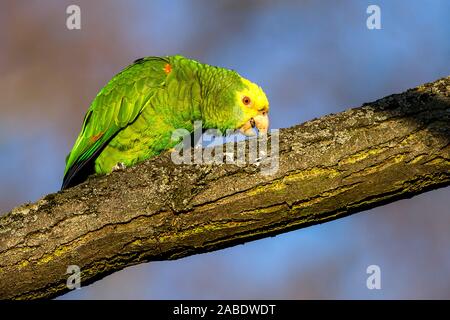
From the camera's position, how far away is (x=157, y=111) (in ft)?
20.4

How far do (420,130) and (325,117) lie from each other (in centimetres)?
67

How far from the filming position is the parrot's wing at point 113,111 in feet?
20.7

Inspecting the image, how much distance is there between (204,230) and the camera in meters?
3.55

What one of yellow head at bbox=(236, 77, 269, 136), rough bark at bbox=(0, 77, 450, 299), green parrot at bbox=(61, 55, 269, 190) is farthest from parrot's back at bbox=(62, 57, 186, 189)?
rough bark at bbox=(0, 77, 450, 299)

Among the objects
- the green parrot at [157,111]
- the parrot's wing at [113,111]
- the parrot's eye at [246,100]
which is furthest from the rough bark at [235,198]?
the parrot's eye at [246,100]

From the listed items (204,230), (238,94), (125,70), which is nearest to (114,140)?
(125,70)

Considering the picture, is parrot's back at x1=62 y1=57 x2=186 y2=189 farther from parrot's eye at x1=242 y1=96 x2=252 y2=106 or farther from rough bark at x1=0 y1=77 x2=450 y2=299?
rough bark at x1=0 y1=77 x2=450 y2=299

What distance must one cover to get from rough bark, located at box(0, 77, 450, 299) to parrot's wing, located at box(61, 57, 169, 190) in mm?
2556

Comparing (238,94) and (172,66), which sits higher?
(172,66)

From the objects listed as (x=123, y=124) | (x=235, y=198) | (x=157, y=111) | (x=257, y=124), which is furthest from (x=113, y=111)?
(x=235, y=198)

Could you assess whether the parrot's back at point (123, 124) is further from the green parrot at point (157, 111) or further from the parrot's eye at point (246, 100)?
the parrot's eye at point (246, 100)

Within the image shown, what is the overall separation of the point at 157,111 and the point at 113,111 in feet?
1.89

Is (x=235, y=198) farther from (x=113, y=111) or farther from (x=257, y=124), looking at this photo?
(x=113, y=111)
